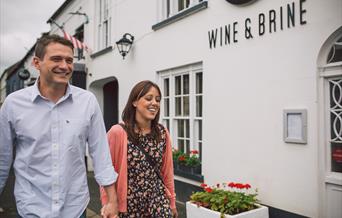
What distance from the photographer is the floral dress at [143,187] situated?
8.82ft

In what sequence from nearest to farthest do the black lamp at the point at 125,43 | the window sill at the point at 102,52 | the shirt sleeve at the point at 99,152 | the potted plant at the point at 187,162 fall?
the shirt sleeve at the point at 99,152 → the potted plant at the point at 187,162 → the black lamp at the point at 125,43 → the window sill at the point at 102,52

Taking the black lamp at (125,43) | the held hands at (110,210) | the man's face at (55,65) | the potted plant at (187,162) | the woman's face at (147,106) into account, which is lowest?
the potted plant at (187,162)

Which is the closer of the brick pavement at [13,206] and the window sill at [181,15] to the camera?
the brick pavement at [13,206]

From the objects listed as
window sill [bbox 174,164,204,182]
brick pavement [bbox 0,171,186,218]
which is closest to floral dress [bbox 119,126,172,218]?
brick pavement [bbox 0,171,186,218]

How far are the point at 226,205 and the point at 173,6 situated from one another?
14.0 feet

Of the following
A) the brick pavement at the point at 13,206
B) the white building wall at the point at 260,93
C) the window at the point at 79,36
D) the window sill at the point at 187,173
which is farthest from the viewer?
the window at the point at 79,36

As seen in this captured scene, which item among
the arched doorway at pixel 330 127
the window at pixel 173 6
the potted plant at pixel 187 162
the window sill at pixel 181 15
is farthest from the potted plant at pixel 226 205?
the window at pixel 173 6

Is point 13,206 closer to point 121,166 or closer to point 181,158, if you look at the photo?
point 181,158

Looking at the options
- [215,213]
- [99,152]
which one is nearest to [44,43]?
[99,152]

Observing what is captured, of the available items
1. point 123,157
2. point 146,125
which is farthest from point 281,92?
point 123,157

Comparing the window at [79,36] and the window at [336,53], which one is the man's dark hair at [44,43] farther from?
the window at [79,36]

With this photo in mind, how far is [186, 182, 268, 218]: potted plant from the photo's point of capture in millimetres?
4266

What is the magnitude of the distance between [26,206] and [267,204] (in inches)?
134

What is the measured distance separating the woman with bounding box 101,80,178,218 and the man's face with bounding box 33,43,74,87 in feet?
2.38
